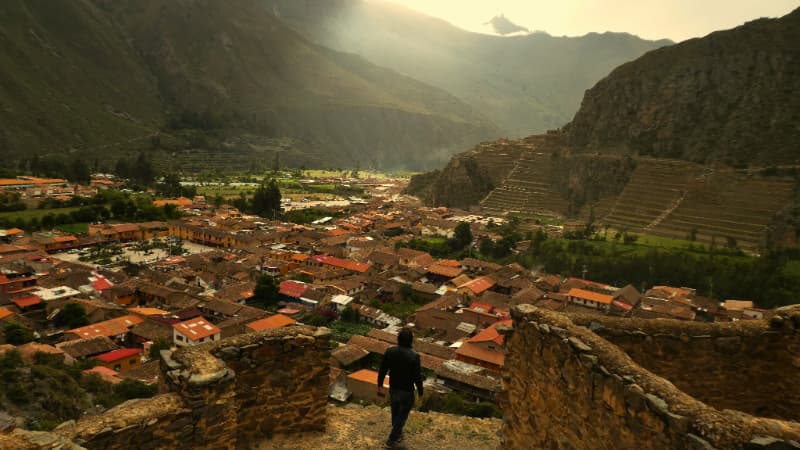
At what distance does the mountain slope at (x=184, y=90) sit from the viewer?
98.4 m

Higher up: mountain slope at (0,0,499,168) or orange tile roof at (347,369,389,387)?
mountain slope at (0,0,499,168)

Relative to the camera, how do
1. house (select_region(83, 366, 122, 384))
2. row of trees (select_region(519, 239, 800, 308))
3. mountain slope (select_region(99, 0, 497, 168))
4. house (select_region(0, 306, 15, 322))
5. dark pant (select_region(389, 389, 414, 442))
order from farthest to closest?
mountain slope (select_region(99, 0, 497, 168)) → row of trees (select_region(519, 239, 800, 308)) → house (select_region(0, 306, 15, 322)) → house (select_region(83, 366, 122, 384)) → dark pant (select_region(389, 389, 414, 442))

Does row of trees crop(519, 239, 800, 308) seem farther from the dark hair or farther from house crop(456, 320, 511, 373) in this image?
the dark hair

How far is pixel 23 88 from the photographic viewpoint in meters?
92.9

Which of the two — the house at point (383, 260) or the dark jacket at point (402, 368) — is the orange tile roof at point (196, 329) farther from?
the dark jacket at point (402, 368)

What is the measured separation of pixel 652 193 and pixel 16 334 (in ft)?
216

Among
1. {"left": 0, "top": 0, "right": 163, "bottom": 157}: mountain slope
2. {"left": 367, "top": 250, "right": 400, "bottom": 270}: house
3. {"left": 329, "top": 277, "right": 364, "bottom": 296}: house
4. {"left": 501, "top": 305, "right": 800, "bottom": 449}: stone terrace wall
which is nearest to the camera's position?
{"left": 501, "top": 305, "right": 800, "bottom": 449}: stone terrace wall

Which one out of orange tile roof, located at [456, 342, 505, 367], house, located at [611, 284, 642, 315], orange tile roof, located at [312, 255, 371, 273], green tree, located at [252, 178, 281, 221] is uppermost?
green tree, located at [252, 178, 281, 221]

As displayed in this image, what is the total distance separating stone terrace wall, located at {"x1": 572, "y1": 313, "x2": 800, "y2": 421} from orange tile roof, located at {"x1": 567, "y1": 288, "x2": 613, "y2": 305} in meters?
29.2

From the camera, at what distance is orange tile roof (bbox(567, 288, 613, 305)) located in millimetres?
32906

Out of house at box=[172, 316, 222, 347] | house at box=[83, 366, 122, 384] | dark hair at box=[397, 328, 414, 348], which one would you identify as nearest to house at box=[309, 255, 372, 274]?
house at box=[172, 316, 222, 347]

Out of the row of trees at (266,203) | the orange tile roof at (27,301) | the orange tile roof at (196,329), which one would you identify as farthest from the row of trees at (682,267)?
the orange tile roof at (27,301)

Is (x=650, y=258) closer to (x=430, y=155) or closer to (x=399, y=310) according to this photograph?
(x=399, y=310)

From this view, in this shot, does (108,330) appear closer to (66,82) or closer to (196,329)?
(196,329)
